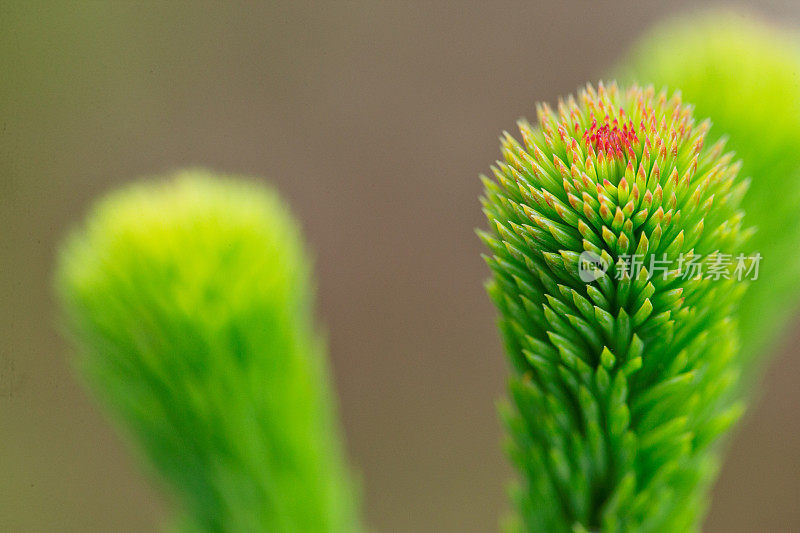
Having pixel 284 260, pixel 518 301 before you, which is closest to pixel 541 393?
pixel 518 301

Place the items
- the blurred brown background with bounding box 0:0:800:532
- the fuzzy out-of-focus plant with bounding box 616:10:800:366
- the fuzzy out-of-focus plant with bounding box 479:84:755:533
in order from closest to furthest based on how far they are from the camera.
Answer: the fuzzy out-of-focus plant with bounding box 479:84:755:533 → the fuzzy out-of-focus plant with bounding box 616:10:800:366 → the blurred brown background with bounding box 0:0:800:532

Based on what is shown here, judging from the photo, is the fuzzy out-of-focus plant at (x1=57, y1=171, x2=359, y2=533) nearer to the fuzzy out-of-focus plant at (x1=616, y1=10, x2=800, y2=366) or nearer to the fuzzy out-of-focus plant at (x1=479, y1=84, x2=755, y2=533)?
the fuzzy out-of-focus plant at (x1=479, y1=84, x2=755, y2=533)

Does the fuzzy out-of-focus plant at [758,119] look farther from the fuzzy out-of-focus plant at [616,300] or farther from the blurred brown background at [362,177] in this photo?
the blurred brown background at [362,177]

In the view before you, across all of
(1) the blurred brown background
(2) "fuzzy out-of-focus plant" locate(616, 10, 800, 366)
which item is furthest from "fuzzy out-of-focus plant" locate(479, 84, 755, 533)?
(1) the blurred brown background

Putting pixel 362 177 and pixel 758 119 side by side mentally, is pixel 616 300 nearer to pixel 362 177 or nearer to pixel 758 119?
pixel 758 119

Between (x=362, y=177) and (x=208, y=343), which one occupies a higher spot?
(x=362, y=177)

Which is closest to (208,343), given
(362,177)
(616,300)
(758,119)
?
(616,300)
